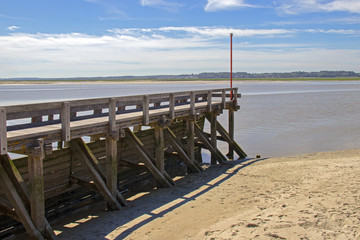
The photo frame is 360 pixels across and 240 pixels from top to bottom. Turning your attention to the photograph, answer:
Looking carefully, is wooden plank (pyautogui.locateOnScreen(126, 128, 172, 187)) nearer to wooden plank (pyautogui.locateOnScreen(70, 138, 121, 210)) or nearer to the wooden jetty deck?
the wooden jetty deck

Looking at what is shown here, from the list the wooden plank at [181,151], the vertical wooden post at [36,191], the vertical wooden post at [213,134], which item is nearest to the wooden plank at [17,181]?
the vertical wooden post at [36,191]

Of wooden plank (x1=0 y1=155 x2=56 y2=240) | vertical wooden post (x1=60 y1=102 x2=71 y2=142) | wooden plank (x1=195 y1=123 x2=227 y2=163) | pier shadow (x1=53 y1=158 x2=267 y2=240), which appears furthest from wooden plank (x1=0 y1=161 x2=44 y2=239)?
wooden plank (x1=195 y1=123 x2=227 y2=163)

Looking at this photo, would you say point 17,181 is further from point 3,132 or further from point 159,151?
point 159,151

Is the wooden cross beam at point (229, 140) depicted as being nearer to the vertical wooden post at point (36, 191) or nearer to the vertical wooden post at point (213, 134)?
the vertical wooden post at point (213, 134)

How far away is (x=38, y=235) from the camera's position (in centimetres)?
736

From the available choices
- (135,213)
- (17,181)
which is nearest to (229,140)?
(135,213)

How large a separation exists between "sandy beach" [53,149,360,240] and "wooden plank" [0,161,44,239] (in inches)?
33.2

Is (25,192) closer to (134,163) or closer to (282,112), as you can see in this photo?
(134,163)

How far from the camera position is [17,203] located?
716 cm

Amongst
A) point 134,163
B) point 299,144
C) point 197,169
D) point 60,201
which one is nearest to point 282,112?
point 299,144

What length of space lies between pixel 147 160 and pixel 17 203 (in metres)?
4.20

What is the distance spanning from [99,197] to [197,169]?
391cm

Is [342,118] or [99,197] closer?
[99,197]

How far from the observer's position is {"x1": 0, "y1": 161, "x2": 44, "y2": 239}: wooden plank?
23.3 feet
